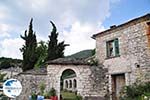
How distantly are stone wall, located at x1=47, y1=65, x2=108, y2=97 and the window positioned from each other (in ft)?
5.01

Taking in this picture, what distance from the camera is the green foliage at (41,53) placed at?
118ft

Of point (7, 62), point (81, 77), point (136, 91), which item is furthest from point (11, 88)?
point (7, 62)

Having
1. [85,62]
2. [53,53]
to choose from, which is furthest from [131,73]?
[53,53]

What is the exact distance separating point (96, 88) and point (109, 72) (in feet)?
5.33

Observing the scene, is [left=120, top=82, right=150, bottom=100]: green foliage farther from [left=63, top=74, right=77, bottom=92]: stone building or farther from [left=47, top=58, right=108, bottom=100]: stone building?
[left=63, top=74, right=77, bottom=92]: stone building

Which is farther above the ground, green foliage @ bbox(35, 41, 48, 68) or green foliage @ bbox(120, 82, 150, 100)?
green foliage @ bbox(35, 41, 48, 68)

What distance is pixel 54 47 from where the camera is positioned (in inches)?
1373

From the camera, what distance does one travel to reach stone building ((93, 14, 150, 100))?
18.5 m

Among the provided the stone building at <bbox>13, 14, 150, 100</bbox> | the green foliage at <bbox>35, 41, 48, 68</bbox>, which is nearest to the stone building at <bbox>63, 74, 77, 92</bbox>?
the green foliage at <bbox>35, 41, 48, 68</bbox>

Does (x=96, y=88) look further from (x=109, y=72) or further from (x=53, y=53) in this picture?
Answer: (x=53, y=53)

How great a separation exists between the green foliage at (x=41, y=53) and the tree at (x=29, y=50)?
83 cm

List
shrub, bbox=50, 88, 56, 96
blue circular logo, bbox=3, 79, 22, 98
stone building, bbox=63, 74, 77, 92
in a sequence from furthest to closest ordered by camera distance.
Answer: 1. stone building, bbox=63, 74, 77, 92
2. shrub, bbox=50, 88, 56, 96
3. blue circular logo, bbox=3, 79, 22, 98

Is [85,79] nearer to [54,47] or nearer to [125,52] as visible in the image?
[125,52]

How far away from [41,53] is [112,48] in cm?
2156
